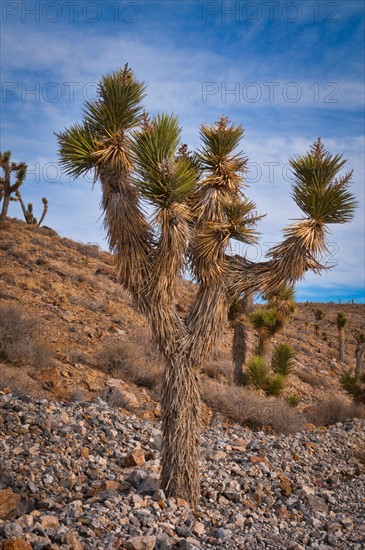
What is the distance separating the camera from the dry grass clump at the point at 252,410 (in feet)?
41.1

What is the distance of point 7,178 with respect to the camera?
87.3 feet

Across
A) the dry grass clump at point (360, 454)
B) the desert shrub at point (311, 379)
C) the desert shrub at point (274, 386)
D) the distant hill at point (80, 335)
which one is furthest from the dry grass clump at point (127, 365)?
the desert shrub at point (311, 379)

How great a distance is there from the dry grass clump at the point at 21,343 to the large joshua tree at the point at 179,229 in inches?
201

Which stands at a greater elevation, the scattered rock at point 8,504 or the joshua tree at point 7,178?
the joshua tree at point 7,178

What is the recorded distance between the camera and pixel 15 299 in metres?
16.1

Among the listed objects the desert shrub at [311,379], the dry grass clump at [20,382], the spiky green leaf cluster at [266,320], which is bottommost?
the desert shrub at [311,379]

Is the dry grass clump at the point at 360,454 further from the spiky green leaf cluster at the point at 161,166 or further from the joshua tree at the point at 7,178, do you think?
the joshua tree at the point at 7,178

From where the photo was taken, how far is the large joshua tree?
7.35 meters

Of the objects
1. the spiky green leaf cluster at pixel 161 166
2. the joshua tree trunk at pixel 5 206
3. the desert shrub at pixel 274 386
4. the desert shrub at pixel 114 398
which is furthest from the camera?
the joshua tree trunk at pixel 5 206

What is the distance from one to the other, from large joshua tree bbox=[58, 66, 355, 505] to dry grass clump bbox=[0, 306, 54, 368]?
5.10 metres

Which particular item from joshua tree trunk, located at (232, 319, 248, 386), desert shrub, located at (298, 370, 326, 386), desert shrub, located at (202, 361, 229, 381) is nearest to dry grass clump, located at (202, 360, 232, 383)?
desert shrub, located at (202, 361, 229, 381)

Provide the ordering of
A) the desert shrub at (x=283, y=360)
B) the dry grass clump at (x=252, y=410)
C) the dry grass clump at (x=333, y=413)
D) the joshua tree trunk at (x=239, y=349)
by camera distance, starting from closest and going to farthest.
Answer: the dry grass clump at (x=252, y=410) → the dry grass clump at (x=333, y=413) → the joshua tree trunk at (x=239, y=349) → the desert shrub at (x=283, y=360)

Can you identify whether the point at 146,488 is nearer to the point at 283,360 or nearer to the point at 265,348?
the point at 265,348

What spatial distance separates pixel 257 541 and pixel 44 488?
9.43ft
